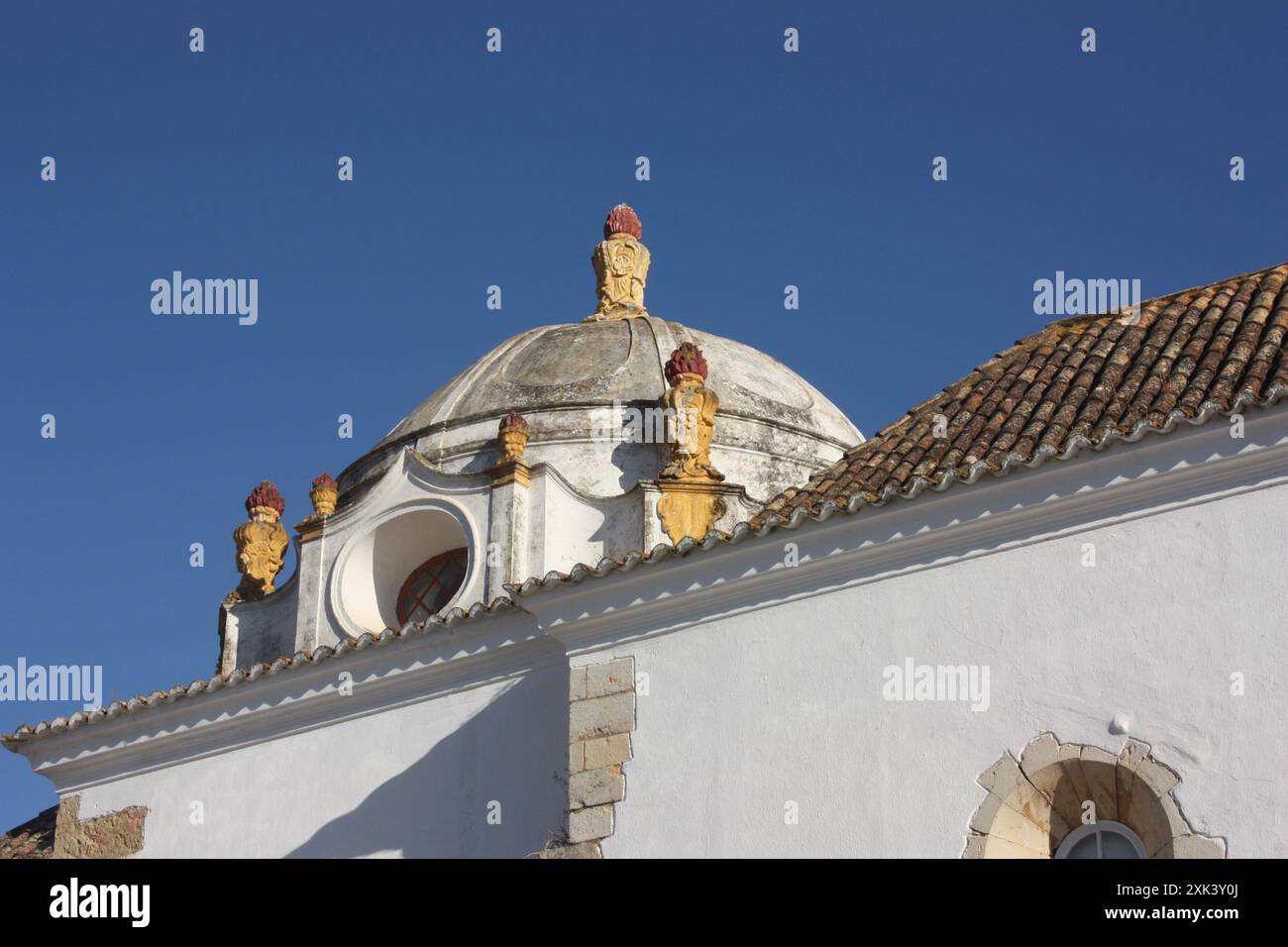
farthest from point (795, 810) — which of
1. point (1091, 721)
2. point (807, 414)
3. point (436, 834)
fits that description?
point (807, 414)

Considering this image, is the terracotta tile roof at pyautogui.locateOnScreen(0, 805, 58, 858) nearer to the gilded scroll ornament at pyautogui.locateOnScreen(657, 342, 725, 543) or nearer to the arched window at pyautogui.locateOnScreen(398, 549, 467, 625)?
the arched window at pyautogui.locateOnScreen(398, 549, 467, 625)

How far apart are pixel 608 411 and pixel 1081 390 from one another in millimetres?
6896

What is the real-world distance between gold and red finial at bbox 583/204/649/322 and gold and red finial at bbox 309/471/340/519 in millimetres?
4503

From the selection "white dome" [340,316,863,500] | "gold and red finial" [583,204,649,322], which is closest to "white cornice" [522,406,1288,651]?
"white dome" [340,316,863,500]

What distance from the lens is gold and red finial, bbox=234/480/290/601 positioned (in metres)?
20.2

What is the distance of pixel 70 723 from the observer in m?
16.2

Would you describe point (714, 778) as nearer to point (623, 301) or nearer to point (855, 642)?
point (855, 642)

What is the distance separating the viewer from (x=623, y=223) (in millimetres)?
23766

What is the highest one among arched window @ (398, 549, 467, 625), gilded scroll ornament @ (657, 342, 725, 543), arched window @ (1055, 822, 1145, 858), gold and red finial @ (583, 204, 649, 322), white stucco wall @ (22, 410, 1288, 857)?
gold and red finial @ (583, 204, 649, 322)

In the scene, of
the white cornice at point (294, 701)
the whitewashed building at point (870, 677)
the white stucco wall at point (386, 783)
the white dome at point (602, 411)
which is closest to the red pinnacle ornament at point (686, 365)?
the whitewashed building at point (870, 677)

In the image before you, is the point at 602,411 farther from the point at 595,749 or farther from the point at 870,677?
the point at 870,677

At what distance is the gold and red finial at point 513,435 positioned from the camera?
1878 centimetres

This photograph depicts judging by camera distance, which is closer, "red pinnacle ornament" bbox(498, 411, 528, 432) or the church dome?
"red pinnacle ornament" bbox(498, 411, 528, 432)

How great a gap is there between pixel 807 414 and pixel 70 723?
339 inches
